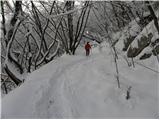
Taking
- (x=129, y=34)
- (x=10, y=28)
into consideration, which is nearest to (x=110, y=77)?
(x=10, y=28)

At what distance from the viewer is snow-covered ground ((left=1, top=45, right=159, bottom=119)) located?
272 inches

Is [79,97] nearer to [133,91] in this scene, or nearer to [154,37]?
[133,91]

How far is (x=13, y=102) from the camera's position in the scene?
9000mm

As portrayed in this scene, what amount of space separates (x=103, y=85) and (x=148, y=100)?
77.1 inches

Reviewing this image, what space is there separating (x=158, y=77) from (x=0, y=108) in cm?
522

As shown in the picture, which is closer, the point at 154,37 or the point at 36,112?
the point at 36,112

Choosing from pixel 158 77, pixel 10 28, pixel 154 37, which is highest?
pixel 10 28

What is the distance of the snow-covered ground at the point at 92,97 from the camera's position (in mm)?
6909

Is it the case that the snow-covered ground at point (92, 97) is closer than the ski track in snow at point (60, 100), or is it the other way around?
the snow-covered ground at point (92, 97)

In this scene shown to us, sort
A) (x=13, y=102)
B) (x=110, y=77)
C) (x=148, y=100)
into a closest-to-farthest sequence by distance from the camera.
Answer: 1. (x=148, y=100)
2. (x=13, y=102)
3. (x=110, y=77)

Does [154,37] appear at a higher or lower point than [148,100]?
higher

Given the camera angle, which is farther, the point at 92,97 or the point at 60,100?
the point at 60,100

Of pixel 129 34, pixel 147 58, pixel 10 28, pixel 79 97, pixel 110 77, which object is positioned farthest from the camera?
pixel 129 34

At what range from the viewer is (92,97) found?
26.2 ft
